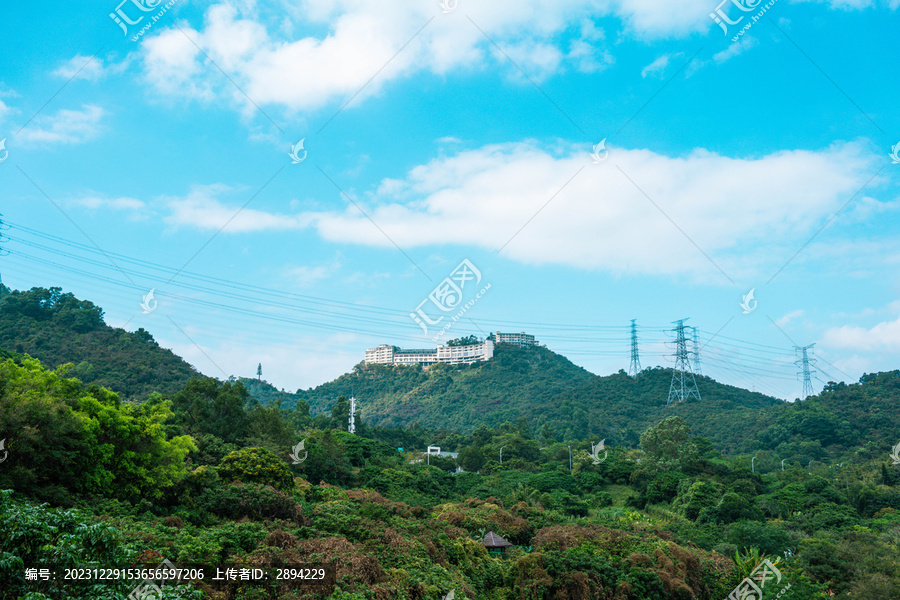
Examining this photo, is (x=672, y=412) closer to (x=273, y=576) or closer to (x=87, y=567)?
(x=273, y=576)

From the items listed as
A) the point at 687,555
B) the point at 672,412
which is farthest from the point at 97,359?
the point at 672,412

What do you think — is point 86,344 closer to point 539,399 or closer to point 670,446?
point 670,446

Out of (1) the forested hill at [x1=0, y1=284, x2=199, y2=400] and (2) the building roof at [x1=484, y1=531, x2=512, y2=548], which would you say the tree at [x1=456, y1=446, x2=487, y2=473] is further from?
(2) the building roof at [x1=484, y1=531, x2=512, y2=548]

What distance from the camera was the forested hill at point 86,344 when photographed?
42875mm

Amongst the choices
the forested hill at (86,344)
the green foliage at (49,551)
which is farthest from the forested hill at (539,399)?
the green foliage at (49,551)

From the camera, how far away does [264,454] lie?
2356 cm

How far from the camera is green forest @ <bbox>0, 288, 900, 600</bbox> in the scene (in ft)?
42.0

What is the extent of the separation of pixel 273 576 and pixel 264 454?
37.6 ft

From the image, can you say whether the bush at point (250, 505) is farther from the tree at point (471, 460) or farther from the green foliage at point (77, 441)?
the tree at point (471, 460)

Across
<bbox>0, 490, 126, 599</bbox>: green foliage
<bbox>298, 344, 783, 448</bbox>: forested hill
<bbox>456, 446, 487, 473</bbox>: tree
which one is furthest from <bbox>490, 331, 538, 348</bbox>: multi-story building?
<bbox>0, 490, 126, 599</bbox>: green foliage

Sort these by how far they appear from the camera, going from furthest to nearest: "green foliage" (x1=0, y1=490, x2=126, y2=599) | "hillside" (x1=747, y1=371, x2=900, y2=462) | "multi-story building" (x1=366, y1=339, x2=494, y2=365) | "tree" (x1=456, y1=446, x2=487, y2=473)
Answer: "multi-story building" (x1=366, y1=339, x2=494, y2=365) → "hillside" (x1=747, y1=371, x2=900, y2=462) → "tree" (x1=456, y1=446, x2=487, y2=473) → "green foliage" (x1=0, y1=490, x2=126, y2=599)

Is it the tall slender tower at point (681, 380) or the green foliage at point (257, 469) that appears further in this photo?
the tall slender tower at point (681, 380)

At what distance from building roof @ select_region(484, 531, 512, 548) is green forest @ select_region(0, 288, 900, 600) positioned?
294 mm

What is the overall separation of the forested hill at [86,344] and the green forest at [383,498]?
0.71 ft
